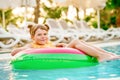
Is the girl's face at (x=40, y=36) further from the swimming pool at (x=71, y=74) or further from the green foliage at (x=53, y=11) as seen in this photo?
the green foliage at (x=53, y=11)

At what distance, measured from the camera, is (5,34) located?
11062 mm

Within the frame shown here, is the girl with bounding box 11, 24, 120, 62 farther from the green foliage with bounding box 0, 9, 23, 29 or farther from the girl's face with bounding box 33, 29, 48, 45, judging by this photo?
the green foliage with bounding box 0, 9, 23, 29

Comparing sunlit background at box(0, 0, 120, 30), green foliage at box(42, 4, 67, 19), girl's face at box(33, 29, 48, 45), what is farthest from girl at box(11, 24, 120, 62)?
green foliage at box(42, 4, 67, 19)

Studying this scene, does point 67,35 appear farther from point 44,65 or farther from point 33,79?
point 33,79

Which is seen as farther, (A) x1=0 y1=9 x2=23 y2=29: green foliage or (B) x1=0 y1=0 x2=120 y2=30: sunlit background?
(B) x1=0 y1=0 x2=120 y2=30: sunlit background

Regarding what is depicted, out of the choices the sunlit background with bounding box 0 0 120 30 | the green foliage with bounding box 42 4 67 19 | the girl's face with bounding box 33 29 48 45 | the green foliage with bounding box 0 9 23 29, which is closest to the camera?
the girl's face with bounding box 33 29 48 45

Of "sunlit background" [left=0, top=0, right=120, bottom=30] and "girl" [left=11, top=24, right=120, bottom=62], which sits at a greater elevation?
"girl" [left=11, top=24, right=120, bottom=62]

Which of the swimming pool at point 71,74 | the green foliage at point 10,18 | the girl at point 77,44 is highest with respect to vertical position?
the girl at point 77,44

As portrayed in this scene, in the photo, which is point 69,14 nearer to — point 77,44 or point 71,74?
point 77,44

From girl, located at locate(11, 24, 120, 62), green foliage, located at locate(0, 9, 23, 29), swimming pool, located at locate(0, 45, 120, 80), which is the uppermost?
girl, located at locate(11, 24, 120, 62)

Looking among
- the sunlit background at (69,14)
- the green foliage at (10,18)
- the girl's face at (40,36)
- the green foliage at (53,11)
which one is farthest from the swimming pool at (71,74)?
the green foliage at (53,11)

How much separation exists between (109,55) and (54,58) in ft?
2.99

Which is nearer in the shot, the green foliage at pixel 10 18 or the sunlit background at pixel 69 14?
the green foliage at pixel 10 18

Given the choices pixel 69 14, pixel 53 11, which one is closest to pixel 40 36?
pixel 53 11
